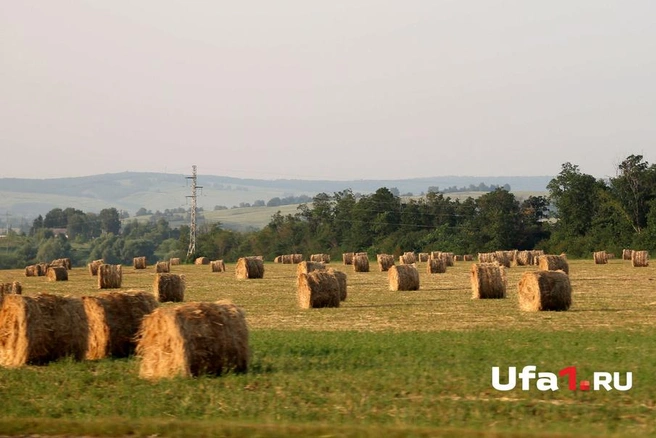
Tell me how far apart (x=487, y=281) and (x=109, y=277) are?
778 inches

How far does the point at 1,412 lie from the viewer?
1493 centimetres

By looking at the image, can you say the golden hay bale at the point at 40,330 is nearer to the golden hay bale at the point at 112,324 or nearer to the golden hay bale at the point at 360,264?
the golden hay bale at the point at 112,324

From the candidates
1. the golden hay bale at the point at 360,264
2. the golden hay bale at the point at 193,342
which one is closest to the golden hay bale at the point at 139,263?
the golden hay bale at the point at 360,264

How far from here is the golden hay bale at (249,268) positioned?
5562 centimetres

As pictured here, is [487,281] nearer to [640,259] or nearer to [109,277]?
[109,277]

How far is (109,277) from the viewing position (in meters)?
48.1

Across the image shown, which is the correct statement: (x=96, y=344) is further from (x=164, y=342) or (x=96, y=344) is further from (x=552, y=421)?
(x=552, y=421)

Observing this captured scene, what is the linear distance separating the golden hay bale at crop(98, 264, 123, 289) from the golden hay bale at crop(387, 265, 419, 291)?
13.5 metres

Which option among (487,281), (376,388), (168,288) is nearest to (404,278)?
(487,281)

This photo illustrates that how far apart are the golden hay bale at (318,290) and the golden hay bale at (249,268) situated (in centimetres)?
2286

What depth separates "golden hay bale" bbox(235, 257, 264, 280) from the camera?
55.6 meters

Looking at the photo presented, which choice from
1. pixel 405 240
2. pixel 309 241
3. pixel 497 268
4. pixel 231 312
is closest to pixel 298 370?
pixel 231 312

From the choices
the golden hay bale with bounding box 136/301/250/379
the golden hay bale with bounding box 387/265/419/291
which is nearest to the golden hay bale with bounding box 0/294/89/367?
the golden hay bale with bounding box 136/301/250/379

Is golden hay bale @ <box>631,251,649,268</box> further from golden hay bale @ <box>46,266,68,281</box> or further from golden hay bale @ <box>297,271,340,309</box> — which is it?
golden hay bale @ <box>297,271,340,309</box>
